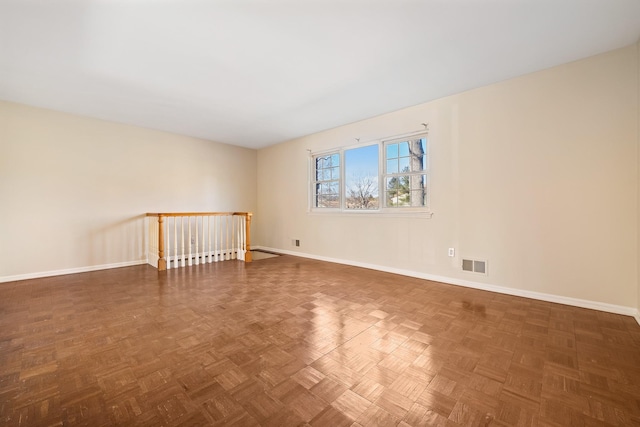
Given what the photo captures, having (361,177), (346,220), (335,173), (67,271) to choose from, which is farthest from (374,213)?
(67,271)

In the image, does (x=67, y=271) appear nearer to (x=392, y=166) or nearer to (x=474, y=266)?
(x=392, y=166)

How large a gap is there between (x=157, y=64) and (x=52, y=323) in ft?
8.58

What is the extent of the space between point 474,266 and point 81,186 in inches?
235

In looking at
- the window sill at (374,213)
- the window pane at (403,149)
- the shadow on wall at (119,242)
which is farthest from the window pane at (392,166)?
the shadow on wall at (119,242)

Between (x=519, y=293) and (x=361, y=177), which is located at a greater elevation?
(x=361, y=177)

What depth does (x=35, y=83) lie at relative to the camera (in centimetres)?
307

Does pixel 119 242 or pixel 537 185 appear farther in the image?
pixel 119 242

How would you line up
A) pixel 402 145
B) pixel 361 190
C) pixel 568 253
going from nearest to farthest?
pixel 568 253, pixel 402 145, pixel 361 190

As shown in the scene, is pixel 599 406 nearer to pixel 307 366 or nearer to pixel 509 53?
pixel 307 366

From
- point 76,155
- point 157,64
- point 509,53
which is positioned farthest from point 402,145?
point 76,155

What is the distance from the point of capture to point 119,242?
4531mm

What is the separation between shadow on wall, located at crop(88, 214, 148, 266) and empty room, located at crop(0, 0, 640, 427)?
0.03 m

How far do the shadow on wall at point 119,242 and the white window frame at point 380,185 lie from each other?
3.20m

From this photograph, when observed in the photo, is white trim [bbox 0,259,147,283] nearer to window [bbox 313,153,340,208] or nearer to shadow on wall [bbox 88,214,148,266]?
shadow on wall [bbox 88,214,148,266]
